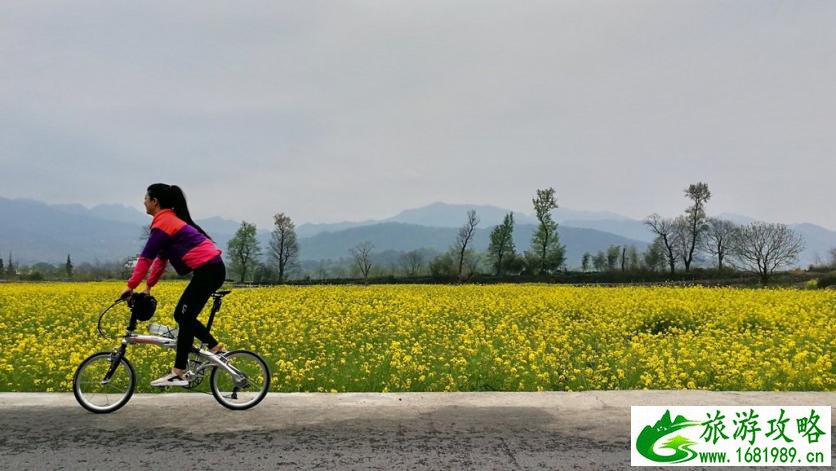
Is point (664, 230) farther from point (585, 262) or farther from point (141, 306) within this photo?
point (141, 306)

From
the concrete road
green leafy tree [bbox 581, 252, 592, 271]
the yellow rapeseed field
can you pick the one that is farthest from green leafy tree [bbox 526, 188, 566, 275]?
the concrete road

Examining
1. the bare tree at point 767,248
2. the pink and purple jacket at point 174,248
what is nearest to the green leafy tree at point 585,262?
the bare tree at point 767,248

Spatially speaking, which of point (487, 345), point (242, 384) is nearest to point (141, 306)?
point (242, 384)

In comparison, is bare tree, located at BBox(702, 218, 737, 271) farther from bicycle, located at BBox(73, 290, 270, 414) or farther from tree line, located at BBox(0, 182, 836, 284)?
bicycle, located at BBox(73, 290, 270, 414)

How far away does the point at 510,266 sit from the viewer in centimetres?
8294

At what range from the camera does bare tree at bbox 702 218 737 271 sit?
8562cm

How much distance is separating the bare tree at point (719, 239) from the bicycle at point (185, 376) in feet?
291

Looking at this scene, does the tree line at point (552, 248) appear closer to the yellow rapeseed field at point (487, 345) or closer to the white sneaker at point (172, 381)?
the yellow rapeseed field at point (487, 345)

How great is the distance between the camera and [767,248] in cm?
6512

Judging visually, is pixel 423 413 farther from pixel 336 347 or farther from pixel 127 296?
pixel 336 347

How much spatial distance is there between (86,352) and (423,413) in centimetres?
783

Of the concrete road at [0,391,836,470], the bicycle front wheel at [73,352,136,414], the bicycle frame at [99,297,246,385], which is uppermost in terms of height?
the bicycle frame at [99,297,246,385]

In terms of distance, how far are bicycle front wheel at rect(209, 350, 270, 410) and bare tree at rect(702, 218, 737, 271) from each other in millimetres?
88788

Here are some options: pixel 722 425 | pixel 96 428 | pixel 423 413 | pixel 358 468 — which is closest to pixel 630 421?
pixel 722 425
